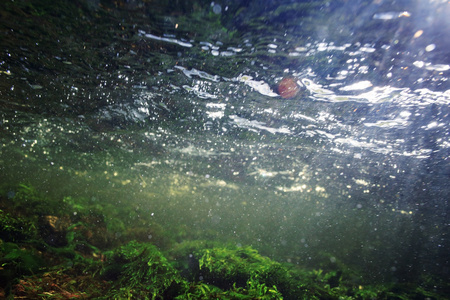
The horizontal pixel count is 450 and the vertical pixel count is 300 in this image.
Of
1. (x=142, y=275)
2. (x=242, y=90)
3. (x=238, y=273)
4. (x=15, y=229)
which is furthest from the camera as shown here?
(x=15, y=229)

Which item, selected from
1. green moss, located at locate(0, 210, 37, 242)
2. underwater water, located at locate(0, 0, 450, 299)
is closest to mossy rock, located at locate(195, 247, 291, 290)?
underwater water, located at locate(0, 0, 450, 299)

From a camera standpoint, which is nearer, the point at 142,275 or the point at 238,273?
the point at 142,275

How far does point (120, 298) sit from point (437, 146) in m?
14.9

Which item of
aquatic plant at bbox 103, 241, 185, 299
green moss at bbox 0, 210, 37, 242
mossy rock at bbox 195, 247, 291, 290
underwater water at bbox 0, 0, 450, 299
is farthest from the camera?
green moss at bbox 0, 210, 37, 242

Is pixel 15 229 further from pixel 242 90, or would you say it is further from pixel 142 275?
pixel 242 90

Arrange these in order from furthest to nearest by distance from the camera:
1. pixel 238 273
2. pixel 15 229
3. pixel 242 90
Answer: pixel 15 229 < pixel 242 90 < pixel 238 273

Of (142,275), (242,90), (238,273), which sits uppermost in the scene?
(242,90)

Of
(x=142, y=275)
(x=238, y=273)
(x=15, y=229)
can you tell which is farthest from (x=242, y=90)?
(x=15, y=229)

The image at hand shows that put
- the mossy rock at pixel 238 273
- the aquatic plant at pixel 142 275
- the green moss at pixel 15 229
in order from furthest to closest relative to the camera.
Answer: the green moss at pixel 15 229, the mossy rock at pixel 238 273, the aquatic plant at pixel 142 275

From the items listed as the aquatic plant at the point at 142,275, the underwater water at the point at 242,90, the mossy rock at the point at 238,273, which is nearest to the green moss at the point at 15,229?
the underwater water at the point at 242,90

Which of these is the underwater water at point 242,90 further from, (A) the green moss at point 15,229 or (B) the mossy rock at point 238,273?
(B) the mossy rock at point 238,273

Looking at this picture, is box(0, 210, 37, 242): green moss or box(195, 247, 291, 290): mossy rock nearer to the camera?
box(195, 247, 291, 290): mossy rock

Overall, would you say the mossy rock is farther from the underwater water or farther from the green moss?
the green moss

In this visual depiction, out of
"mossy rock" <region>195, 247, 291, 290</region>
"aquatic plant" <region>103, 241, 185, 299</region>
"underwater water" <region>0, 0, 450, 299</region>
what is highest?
"underwater water" <region>0, 0, 450, 299</region>
